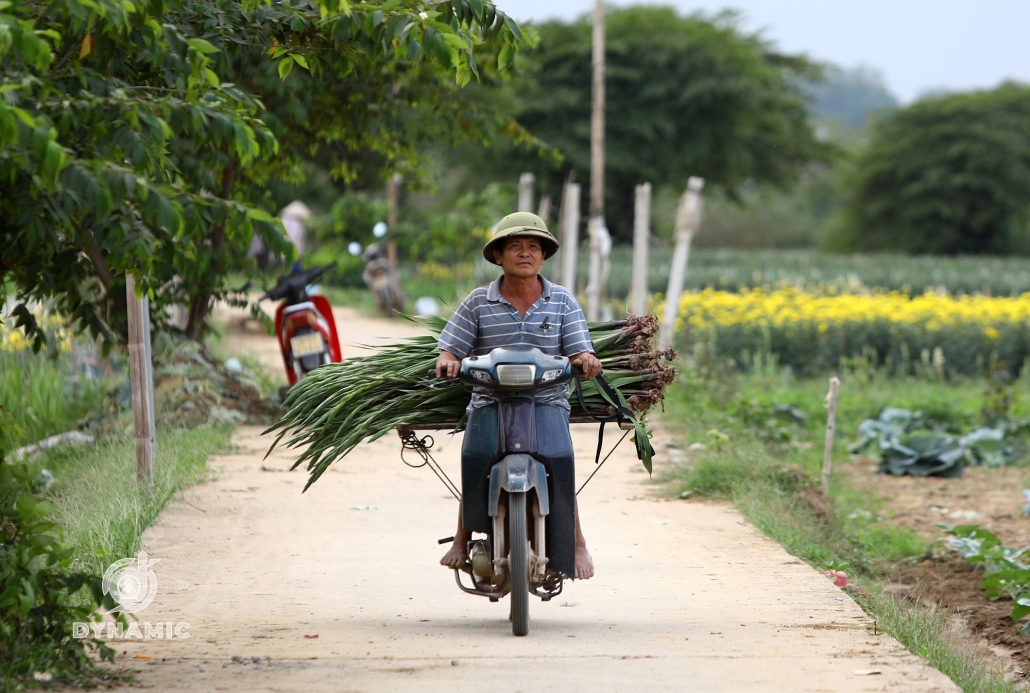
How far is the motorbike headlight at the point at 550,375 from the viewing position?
4518 mm

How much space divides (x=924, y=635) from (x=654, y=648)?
115 centimetres

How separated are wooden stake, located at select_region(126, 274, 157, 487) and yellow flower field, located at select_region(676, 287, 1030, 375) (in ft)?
29.5

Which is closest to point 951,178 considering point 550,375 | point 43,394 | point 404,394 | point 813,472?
point 813,472

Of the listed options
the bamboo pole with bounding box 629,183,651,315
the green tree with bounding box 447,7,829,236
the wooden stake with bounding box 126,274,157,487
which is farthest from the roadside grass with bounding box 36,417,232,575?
the green tree with bounding box 447,7,829,236

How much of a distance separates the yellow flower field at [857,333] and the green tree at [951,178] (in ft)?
126

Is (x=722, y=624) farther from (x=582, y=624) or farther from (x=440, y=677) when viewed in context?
(x=440, y=677)

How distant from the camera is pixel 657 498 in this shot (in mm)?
8172

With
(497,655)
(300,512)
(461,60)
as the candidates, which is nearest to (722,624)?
(497,655)

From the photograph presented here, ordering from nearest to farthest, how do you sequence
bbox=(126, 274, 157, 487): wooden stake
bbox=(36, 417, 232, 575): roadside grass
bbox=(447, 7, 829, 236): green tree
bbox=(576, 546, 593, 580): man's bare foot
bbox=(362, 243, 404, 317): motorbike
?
bbox=(576, 546, 593, 580): man's bare foot, bbox=(36, 417, 232, 575): roadside grass, bbox=(126, 274, 157, 487): wooden stake, bbox=(362, 243, 404, 317): motorbike, bbox=(447, 7, 829, 236): green tree

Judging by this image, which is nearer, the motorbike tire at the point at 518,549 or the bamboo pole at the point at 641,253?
the motorbike tire at the point at 518,549

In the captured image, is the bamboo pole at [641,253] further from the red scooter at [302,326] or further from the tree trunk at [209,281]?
the tree trunk at [209,281]

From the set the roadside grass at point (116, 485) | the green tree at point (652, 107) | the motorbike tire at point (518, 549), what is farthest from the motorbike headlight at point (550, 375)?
the green tree at point (652, 107)

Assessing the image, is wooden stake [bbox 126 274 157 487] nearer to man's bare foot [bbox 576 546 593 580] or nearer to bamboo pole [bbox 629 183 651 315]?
man's bare foot [bbox 576 546 593 580]

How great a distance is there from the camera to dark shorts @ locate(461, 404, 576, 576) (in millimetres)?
4762
